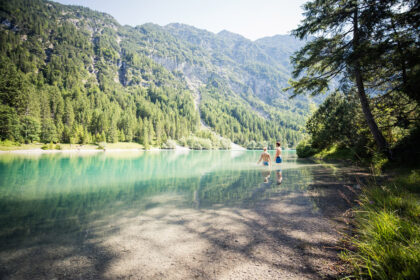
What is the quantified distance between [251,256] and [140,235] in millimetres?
2879

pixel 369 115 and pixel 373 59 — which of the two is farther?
pixel 369 115

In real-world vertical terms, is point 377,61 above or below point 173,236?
above

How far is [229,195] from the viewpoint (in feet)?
29.5

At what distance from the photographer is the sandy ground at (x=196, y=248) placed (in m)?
3.31

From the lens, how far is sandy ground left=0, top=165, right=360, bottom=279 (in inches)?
130

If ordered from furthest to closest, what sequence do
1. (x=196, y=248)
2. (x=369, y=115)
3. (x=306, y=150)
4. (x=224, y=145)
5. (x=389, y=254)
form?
(x=224, y=145) < (x=306, y=150) < (x=369, y=115) < (x=196, y=248) < (x=389, y=254)

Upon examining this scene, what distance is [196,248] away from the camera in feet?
13.6

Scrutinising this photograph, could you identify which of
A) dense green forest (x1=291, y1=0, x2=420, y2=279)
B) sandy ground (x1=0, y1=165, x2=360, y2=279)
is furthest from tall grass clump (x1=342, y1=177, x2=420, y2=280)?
dense green forest (x1=291, y1=0, x2=420, y2=279)

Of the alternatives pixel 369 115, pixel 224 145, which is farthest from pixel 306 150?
pixel 224 145

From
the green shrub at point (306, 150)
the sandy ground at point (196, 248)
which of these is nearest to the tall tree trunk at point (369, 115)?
the sandy ground at point (196, 248)

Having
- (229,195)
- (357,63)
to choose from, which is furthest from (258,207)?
(357,63)

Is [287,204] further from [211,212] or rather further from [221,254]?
[221,254]

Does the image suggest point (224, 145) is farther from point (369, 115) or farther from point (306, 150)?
point (369, 115)

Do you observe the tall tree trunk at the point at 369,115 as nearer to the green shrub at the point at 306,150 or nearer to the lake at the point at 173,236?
the lake at the point at 173,236
